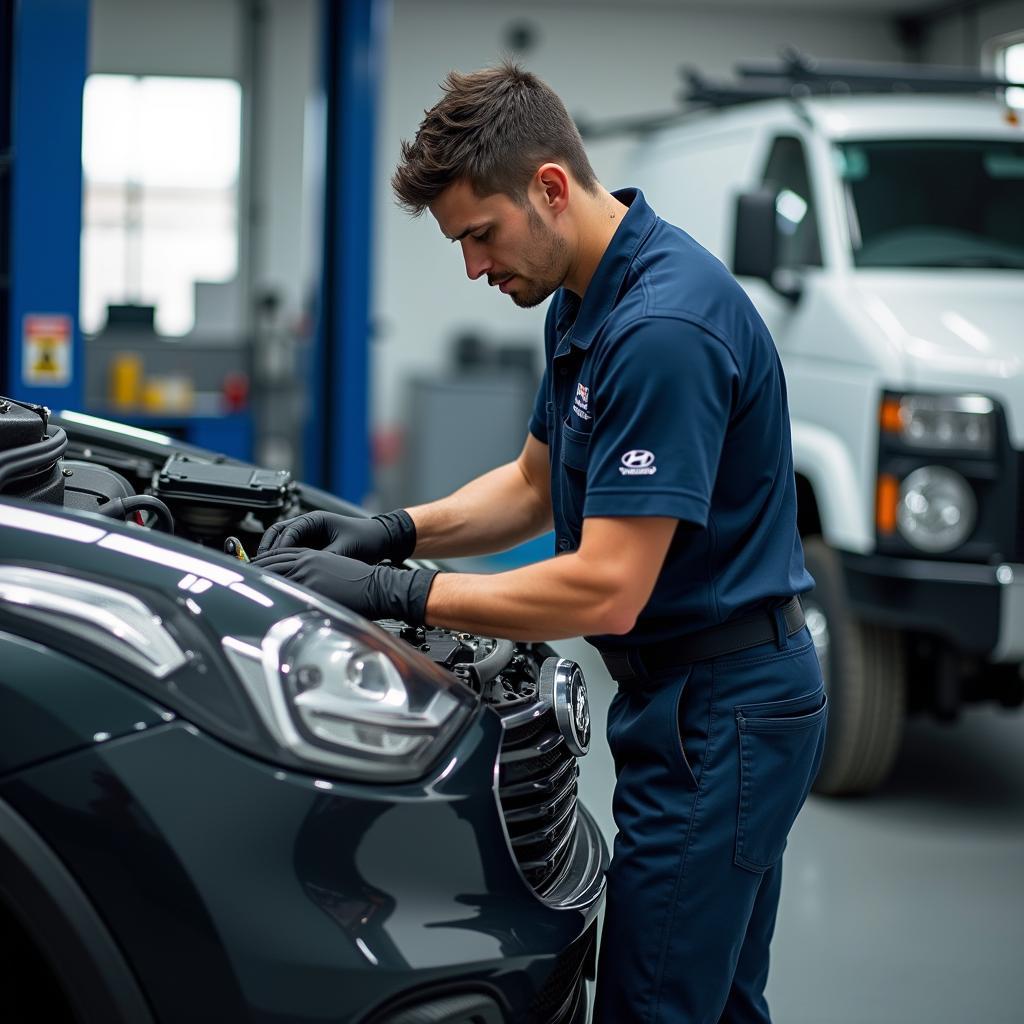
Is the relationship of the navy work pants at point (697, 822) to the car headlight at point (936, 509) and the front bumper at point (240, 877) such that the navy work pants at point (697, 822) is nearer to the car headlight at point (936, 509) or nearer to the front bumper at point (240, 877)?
the front bumper at point (240, 877)

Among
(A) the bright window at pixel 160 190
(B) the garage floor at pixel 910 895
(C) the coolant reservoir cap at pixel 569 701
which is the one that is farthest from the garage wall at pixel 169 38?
(C) the coolant reservoir cap at pixel 569 701

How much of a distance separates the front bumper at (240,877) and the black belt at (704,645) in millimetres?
482

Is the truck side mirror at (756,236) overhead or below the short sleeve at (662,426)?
overhead

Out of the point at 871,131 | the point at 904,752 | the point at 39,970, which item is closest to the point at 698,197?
the point at 871,131

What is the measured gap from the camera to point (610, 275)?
5.78ft

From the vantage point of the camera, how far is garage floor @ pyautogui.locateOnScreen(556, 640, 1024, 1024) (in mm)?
2754

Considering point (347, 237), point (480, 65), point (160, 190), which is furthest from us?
point (160, 190)

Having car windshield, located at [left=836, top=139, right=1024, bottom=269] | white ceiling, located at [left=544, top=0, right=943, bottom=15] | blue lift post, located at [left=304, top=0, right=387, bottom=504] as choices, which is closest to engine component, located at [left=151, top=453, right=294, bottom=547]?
car windshield, located at [left=836, top=139, right=1024, bottom=269]

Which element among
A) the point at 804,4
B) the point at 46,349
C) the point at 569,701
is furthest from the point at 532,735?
the point at 804,4

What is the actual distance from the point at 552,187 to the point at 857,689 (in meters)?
2.44

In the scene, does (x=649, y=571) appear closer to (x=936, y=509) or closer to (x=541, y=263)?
(x=541, y=263)

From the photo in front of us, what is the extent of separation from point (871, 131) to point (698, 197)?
2.74 feet

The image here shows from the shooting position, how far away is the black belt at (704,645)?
173 centimetres

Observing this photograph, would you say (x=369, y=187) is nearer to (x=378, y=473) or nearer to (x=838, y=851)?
(x=838, y=851)
